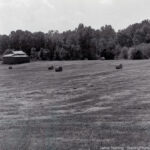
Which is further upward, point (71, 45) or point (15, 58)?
point (71, 45)

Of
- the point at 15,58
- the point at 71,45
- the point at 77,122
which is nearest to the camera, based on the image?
the point at 77,122

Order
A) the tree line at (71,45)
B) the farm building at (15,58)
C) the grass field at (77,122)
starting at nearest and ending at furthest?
the grass field at (77,122) < the farm building at (15,58) < the tree line at (71,45)

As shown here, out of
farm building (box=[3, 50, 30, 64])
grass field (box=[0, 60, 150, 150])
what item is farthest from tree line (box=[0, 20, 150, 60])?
grass field (box=[0, 60, 150, 150])

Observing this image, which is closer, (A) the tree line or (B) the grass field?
(B) the grass field

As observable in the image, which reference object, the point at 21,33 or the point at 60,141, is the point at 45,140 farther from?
the point at 21,33

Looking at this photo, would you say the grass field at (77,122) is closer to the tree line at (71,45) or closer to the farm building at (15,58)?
the farm building at (15,58)

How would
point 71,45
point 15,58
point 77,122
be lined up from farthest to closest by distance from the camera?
point 71,45
point 15,58
point 77,122

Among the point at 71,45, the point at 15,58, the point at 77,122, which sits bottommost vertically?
the point at 77,122

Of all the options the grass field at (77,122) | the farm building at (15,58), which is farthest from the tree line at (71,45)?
the grass field at (77,122)

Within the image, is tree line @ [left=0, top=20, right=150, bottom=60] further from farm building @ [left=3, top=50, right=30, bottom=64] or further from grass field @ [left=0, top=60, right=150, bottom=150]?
grass field @ [left=0, top=60, right=150, bottom=150]

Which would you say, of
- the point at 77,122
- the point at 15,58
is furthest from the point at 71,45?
the point at 77,122

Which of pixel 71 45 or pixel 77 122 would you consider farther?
pixel 71 45

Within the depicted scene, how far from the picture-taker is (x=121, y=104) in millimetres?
17406

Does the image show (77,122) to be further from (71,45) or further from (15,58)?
(71,45)
